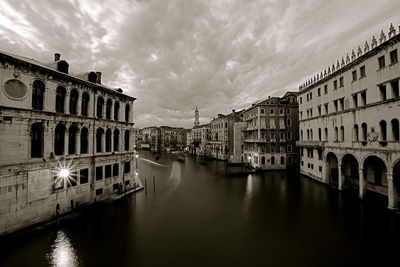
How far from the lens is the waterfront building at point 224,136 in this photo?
2437 inches

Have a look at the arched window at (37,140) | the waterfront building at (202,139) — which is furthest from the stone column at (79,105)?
the waterfront building at (202,139)

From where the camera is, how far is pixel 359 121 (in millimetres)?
22609

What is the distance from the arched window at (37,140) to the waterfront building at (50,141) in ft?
0.21

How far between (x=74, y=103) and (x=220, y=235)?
18.3 metres

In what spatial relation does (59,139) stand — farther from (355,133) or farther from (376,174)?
(376,174)

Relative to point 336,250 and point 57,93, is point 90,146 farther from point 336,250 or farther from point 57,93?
point 336,250

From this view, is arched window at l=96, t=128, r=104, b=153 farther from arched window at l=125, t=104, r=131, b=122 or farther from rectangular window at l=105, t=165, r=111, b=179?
arched window at l=125, t=104, r=131, b=122

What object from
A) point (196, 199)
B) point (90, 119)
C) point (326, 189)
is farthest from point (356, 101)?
point (90, 119)

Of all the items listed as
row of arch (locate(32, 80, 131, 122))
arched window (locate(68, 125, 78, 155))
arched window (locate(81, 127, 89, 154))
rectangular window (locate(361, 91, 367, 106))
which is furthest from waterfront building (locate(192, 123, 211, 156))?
arched window (locate(68, 125, 78, 155))

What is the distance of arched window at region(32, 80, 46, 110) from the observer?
1548 centimetres

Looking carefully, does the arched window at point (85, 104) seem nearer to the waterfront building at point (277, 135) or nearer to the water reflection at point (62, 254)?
the water reflection at point (62, 254)

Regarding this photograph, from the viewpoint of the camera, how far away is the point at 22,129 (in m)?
14.5

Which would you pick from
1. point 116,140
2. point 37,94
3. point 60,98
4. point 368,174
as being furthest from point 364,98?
point 37,94

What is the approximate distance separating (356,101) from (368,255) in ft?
63.7
